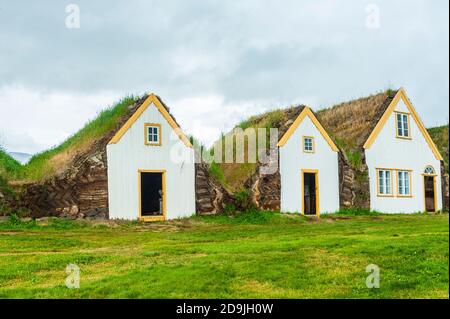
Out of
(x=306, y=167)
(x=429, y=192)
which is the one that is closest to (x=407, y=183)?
(x=429, y=192)

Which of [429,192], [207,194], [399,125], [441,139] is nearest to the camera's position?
[207,194]

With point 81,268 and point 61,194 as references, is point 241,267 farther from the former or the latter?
point 61,194

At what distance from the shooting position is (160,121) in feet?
98.2

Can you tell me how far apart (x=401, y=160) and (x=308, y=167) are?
7.65 m

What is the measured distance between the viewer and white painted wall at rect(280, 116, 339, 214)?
108 feet

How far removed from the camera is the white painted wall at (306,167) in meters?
33.0

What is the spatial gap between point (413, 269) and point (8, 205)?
19.3 meters

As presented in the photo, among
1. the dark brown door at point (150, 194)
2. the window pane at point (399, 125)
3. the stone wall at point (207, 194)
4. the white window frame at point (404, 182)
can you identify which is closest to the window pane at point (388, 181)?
the white window frame at point (404, 182)

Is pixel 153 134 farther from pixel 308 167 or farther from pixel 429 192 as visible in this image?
pixel 429 192

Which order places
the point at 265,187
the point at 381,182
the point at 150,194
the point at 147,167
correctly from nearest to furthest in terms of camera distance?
the point at 147,167, the point at 265,187, the point at 150,194, the point at 381,182

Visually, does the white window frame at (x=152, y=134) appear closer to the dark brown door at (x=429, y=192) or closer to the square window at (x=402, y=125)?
the square window at (x=402, y=125)

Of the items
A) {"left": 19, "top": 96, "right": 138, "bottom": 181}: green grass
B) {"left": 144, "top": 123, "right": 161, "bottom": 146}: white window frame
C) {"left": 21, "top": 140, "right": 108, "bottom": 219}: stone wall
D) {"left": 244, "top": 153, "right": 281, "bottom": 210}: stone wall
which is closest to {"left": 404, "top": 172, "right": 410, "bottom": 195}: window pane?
{"left": 244, "top": 153, "right": 281, "bottom": 210}: stone wall

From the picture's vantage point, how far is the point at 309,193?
35750mm
